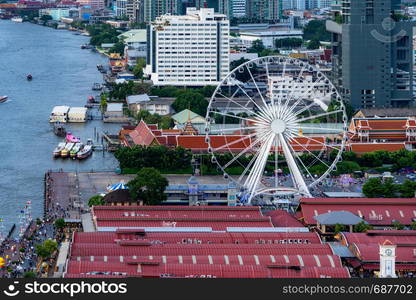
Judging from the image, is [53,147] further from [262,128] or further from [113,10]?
[113,10]

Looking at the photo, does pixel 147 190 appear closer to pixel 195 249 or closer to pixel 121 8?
pixel 195 249

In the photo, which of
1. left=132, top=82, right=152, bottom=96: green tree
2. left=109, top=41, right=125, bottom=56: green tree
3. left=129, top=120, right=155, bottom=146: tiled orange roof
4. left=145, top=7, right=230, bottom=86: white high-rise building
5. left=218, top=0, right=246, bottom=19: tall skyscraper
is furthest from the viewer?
left=218, top=0, right=246, bottom=19: tall skyscraper

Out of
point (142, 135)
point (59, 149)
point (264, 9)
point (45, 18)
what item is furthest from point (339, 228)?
point (45, 18)

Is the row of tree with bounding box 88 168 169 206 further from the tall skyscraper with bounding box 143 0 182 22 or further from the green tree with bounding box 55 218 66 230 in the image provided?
the tall skyscraper with bounding box 143 0 182 22

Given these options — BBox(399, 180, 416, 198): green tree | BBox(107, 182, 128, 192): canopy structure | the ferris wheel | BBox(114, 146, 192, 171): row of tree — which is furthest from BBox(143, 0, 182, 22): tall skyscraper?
BBox(399, 180, 416, 198): green tree

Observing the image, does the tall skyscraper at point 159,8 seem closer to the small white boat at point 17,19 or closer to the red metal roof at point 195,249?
the small white boat at point 17,19

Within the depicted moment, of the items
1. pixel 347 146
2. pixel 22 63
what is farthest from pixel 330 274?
pixel 22 63
